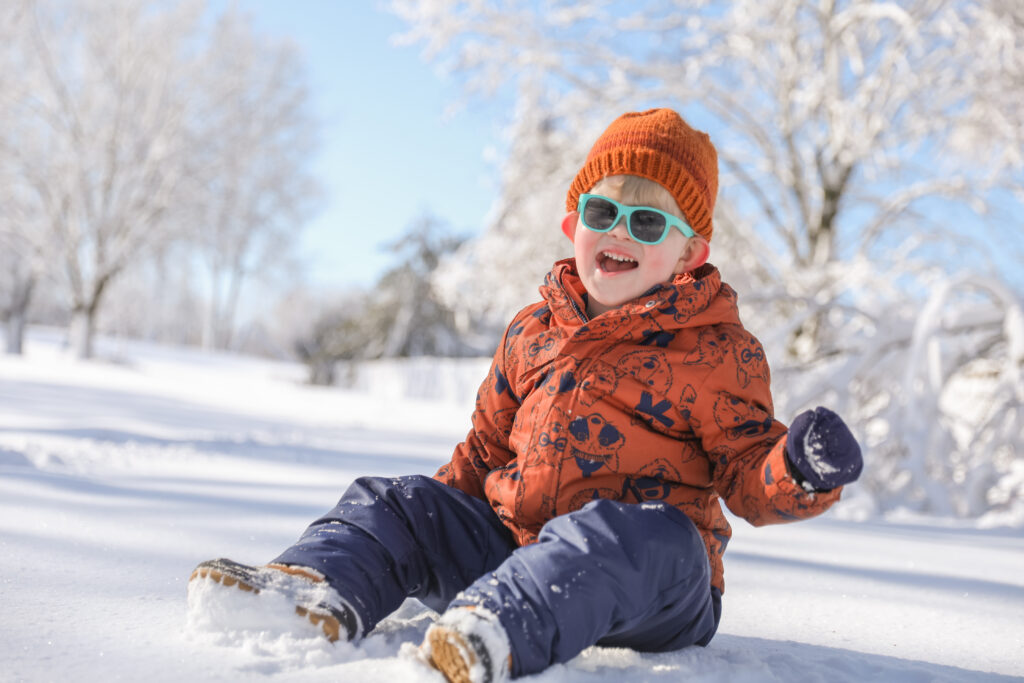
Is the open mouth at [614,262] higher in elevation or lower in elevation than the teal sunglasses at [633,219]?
lower

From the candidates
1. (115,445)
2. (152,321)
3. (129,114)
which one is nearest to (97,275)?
(129,114)

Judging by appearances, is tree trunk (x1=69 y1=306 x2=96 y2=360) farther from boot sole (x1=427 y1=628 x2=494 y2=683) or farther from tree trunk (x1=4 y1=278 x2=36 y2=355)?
boot sole (x1=427 y1=628 x2=494 y2=683)

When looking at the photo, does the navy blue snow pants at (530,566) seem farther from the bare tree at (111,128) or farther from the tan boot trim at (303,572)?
the bare tree at (111,128)

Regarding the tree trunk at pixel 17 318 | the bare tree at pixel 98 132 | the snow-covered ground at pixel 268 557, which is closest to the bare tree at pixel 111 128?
the bare tree at pixel 98 132

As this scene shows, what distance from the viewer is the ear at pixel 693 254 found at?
4.29 feet

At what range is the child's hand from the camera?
0.89 metres

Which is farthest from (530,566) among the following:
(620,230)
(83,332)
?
(83,332)

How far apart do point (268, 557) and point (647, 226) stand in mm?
902

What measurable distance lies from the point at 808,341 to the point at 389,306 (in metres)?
9.79

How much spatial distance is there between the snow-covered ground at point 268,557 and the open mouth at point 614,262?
0.59 meters

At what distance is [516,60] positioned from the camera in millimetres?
6562

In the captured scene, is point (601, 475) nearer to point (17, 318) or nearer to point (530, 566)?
point (530, 566)

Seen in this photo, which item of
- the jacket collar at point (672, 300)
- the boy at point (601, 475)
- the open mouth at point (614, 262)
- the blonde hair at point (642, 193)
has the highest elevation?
the blonde hair at point (642, 193)

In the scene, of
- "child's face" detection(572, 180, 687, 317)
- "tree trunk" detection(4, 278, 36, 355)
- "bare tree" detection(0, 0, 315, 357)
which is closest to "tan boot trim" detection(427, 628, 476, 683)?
"child's face" detection(572, 180, 687, 317)
